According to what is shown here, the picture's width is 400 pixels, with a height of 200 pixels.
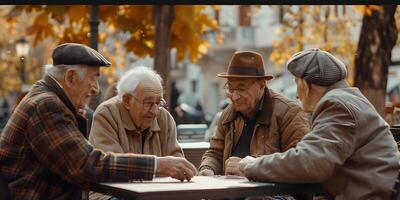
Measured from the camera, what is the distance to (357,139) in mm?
5715

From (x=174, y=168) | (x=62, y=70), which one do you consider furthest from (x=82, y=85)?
(x=174, y=168)

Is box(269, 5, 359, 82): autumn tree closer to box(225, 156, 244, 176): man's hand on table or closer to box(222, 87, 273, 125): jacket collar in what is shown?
box(222, 87, 273, 125): jacket collar

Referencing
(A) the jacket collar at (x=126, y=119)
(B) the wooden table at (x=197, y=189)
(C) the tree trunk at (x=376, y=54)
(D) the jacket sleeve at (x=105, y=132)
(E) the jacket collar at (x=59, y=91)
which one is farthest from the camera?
(C) the tree trunk at (x=376, y=54)

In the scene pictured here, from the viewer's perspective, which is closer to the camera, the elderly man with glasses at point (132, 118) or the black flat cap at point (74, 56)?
the black flat cap at point (74, 56)

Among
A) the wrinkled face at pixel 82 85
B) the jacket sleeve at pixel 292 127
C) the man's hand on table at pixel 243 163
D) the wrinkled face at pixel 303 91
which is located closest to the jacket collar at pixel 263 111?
the jacket sleeve at pixel 292 127

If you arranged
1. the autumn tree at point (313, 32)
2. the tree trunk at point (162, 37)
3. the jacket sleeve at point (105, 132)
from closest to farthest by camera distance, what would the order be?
1. the jacket sleeve at point (105, 132)
2. the tree trunk at point (162, 37)
3. the autumn tree at point (313, 32)

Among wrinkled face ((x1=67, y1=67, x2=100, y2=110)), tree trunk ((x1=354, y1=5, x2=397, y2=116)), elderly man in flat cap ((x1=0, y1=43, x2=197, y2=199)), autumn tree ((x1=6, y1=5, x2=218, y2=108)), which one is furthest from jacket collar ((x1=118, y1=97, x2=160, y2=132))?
tree trunk ((x1=354, y1=5, x2=397, y2=116))

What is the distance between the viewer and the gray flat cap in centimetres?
596

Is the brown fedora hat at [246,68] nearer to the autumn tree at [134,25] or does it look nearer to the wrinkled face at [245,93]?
the wrinkled face at [245,93]

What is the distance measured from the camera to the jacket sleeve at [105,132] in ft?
22.1

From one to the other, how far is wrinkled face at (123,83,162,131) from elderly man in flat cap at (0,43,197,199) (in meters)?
0.95

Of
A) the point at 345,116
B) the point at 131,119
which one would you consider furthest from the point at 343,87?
the point at 131,119

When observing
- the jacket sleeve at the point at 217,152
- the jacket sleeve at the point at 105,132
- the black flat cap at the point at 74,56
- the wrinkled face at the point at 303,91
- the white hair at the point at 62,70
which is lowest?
the jacket sleeve at the point at 217,152
